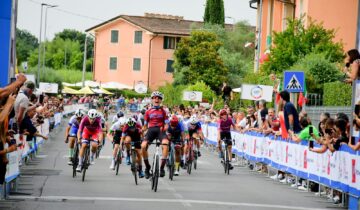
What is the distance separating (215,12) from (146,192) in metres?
78.6

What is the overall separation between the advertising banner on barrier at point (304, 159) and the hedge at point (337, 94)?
151 inches

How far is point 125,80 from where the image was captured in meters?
118

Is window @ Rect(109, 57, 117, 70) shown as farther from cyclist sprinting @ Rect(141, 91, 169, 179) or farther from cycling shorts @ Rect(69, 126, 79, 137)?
cyclist sprinting @ Rect(141, 91, 169, 179)

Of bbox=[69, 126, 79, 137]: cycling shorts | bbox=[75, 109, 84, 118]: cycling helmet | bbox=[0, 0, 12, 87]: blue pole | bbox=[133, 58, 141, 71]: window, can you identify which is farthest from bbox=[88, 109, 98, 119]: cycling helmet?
bbox=[133, 58, 141, 71]: window

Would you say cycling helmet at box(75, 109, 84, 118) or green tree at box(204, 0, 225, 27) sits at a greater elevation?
green tree at box(204, 0, 225, 27)

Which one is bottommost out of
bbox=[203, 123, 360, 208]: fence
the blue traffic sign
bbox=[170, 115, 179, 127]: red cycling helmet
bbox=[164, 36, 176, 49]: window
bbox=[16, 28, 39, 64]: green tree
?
bbox=[203, 123, 360, 208]: fence

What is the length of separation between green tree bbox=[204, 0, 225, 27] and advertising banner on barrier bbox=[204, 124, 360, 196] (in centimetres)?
6295

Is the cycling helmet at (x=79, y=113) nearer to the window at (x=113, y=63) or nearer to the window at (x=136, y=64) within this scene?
the window at (x=136, y=64)

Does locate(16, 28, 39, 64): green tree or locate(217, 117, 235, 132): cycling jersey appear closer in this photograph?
locate(217, 117, 235, 132): cycling jersey

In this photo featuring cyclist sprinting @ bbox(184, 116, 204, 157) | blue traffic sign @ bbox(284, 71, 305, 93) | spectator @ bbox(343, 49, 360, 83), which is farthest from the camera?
cyclist sprinting @ bbox(184, 116, 204, 157)

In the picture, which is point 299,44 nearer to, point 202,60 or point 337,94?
point 337,94

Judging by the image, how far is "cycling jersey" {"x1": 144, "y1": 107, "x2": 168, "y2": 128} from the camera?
22.7 metres

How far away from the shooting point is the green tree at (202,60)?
87500 mm

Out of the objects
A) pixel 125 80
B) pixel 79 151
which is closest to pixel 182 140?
pixel 79 151
